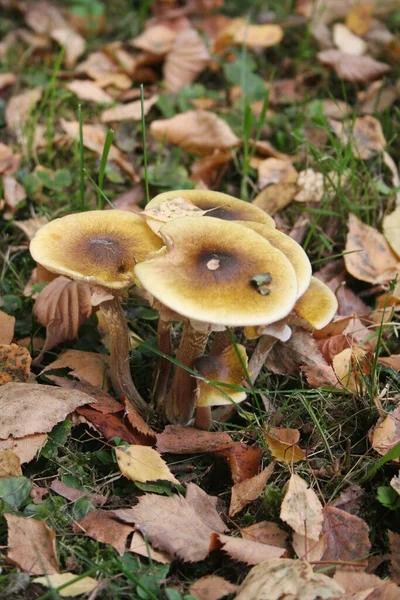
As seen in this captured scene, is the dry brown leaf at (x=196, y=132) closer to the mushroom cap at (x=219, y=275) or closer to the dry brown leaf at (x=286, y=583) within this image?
the mushroom cap at (x=219, y=275)

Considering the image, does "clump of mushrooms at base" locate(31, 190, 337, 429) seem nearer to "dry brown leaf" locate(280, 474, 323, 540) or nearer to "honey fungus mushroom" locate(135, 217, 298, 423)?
"honey fungus mushroom" locate(135, 217, 298, 423)

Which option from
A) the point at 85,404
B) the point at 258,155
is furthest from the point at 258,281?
the point at 258,155

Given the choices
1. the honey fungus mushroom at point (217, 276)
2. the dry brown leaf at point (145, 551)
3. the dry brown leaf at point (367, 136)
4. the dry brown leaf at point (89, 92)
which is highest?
the honey fungus mushroom at point (217, 276)

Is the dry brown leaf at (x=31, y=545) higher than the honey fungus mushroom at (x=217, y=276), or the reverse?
the honey fungus mushroom at (x=217, y=276)

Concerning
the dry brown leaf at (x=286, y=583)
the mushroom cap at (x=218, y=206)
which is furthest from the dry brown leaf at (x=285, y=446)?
the mushroom cap at (x=218, y=206)

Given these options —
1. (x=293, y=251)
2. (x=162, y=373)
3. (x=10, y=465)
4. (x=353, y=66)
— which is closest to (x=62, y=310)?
(x=162, y=373)

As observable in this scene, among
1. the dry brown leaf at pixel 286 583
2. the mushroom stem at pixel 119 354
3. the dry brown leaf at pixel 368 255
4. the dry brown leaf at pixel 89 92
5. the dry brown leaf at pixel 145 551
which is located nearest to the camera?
the dry brown leaf at pixel 286 583

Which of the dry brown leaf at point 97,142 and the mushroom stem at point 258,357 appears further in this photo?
the dry brown leaf at point 97,142

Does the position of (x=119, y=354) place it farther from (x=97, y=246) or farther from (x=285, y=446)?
(x=285, y=446)
